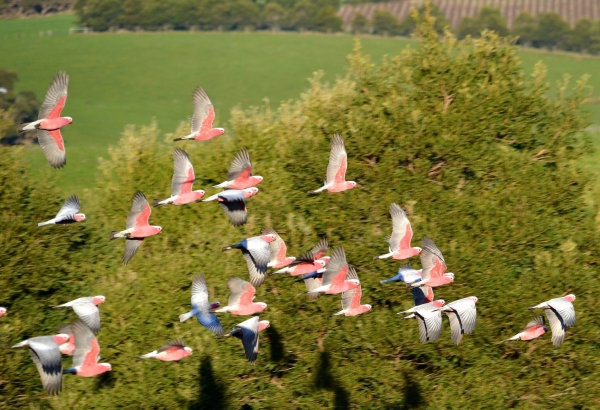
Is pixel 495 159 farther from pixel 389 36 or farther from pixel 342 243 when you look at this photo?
pixel 389 36

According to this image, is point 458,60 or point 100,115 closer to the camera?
point 458,60

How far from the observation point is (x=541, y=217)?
39.6 meters

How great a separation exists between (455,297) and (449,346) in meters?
1.97

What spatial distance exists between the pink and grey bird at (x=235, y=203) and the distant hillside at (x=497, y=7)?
147 m

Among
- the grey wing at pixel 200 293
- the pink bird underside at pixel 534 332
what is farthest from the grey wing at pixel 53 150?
the pink bird underside at pixel 534 332

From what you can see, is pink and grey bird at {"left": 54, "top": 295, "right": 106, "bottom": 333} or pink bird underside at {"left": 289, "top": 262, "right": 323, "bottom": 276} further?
pink bird underside at {"left": 289, "top": 262, "right": 323, "bottom": 276}

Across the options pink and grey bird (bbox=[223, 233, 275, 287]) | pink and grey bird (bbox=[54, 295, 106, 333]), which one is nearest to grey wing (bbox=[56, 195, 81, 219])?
pink and grey bird (bbox=[54, 295, 106, 333])

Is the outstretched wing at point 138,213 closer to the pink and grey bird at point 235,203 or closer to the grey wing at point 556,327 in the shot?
the pink and grey bird at point 235,203

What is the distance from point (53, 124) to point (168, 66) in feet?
413

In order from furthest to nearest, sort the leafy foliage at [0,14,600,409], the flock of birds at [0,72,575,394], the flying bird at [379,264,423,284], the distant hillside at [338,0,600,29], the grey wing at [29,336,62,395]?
the distant hillside at [338,0,600,29] → the leafy foliage at [0,14,600,409] → the flying bird at [379,264,423,284] → the flock of birds at [0,72,575,394] → the grey wing at [29,336,62,395]

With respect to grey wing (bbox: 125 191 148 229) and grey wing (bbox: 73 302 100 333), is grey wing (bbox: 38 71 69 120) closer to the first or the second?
grey wing (bbox: 125 191 148 229)

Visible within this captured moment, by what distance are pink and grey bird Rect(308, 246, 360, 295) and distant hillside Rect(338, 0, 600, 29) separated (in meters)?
Result: 147

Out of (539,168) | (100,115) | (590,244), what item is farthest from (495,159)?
(100,115)

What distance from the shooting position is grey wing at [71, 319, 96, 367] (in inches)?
897
